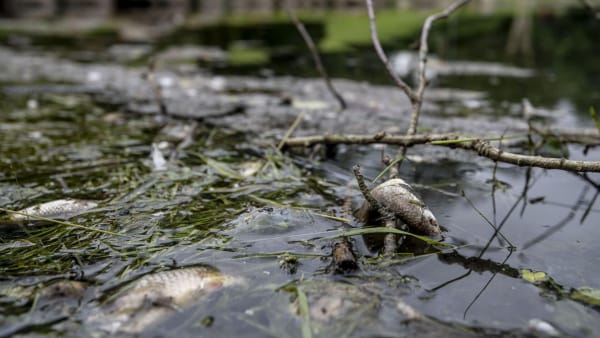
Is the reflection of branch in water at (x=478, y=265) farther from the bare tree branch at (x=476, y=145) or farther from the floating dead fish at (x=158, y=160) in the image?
the floating dead fish at (x=158, y=160)

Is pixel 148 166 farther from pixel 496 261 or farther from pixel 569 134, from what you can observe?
pixel 569 134

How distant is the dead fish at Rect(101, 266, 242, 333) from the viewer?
1.14 m

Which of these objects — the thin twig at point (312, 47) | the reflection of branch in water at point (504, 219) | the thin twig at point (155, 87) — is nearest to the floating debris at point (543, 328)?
the reflection of branch in water at point (504, 219)

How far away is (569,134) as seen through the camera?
113 inches

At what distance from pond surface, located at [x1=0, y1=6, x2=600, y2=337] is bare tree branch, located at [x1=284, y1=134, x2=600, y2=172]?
0.18 meters

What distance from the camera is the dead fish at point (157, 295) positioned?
1140 millimetres

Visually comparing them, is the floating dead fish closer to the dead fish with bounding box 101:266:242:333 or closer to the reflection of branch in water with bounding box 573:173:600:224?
the dead fish with bounding box 101:266:242:333

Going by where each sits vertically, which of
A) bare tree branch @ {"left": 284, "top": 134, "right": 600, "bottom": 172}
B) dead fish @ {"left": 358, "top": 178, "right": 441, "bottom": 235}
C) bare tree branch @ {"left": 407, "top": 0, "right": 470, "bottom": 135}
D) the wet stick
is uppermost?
bare tree branch @ {"left": 407, "top": 0, "right": 470, "bottom": 135}

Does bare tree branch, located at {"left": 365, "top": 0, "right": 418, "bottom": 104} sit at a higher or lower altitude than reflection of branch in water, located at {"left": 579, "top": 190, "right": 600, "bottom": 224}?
higher

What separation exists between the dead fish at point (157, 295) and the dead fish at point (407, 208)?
59cm

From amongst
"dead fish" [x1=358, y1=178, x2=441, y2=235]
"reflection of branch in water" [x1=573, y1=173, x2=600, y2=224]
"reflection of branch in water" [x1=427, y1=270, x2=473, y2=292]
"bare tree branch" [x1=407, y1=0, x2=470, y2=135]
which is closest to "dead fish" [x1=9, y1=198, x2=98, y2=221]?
"dead fish" [x1=358, y1=178, x2=441, y2=235]

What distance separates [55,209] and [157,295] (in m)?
0.74

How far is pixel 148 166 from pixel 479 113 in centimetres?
268

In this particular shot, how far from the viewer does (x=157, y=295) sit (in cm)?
121
